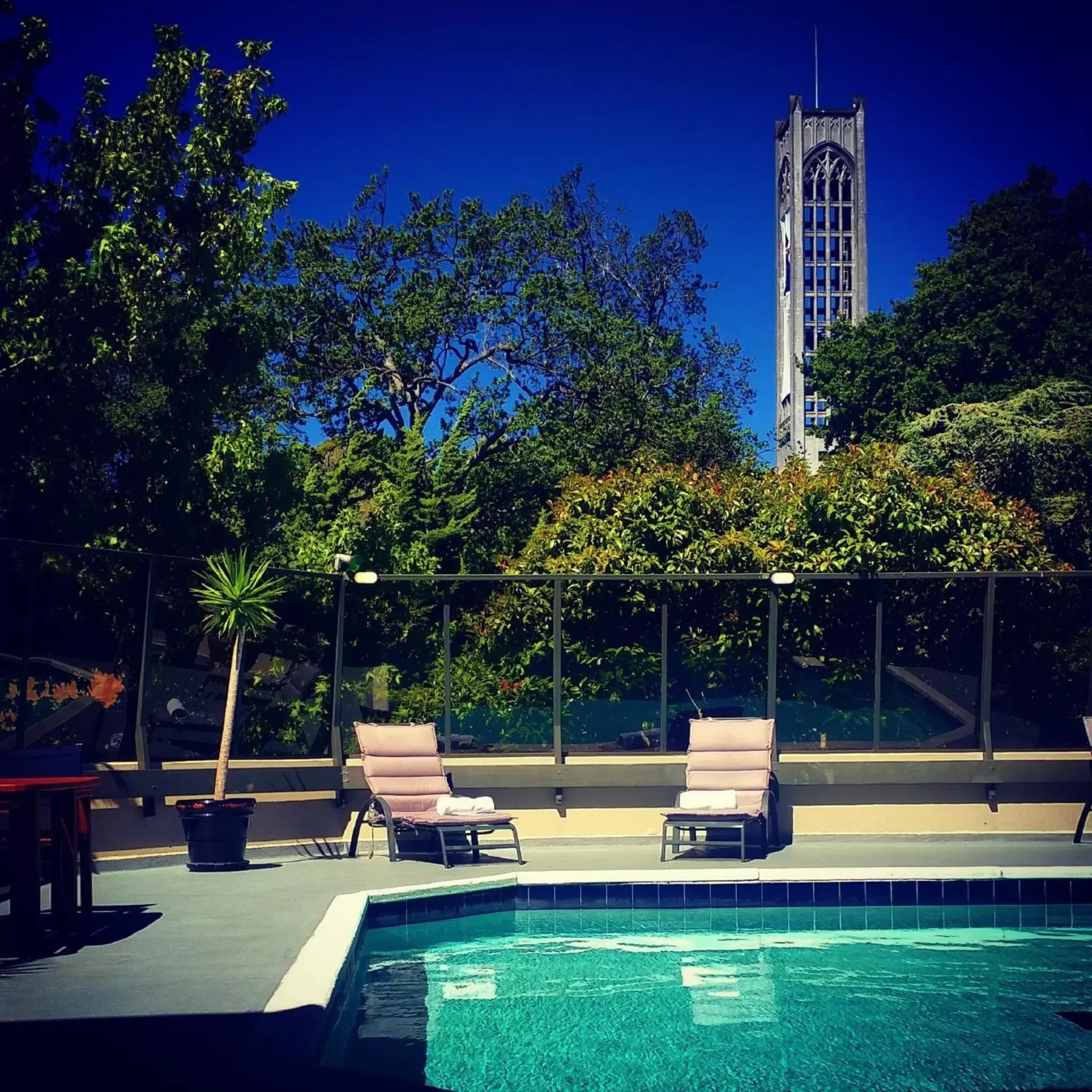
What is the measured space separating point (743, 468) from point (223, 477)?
8.73 m

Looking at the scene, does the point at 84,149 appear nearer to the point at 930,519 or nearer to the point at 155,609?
the point at 155,609

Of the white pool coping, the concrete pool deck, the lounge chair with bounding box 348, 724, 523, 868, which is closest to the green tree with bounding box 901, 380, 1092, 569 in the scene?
the concrete pool deck

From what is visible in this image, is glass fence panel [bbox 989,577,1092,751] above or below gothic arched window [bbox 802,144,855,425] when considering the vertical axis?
below

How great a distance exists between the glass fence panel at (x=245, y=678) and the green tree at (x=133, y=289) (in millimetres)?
3427

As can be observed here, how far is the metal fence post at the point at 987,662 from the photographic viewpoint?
33.5ft

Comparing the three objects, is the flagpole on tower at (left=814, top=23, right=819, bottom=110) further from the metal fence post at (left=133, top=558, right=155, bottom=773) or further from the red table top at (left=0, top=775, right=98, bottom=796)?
the red table top at (left=0, top=775, right=98, bottom=796)

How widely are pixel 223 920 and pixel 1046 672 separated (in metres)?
7.23

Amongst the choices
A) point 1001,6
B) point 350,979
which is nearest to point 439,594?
point 350,979

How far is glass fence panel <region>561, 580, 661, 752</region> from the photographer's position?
34.1ft

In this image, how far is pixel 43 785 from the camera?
16.9 feet

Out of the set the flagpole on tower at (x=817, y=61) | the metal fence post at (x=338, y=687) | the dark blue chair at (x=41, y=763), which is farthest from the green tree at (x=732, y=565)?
the flagpole on tower at (x=817, y=61)

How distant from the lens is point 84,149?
12.6 meters

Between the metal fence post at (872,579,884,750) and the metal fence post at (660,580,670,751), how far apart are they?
65.4 inches

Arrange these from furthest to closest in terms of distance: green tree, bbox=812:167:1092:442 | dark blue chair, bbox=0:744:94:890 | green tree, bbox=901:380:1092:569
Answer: green tree, bbox=812:167:1092:442
green tree, bbox=901:380:1092:569
dark blue chair, bbox=0:744:94:890
